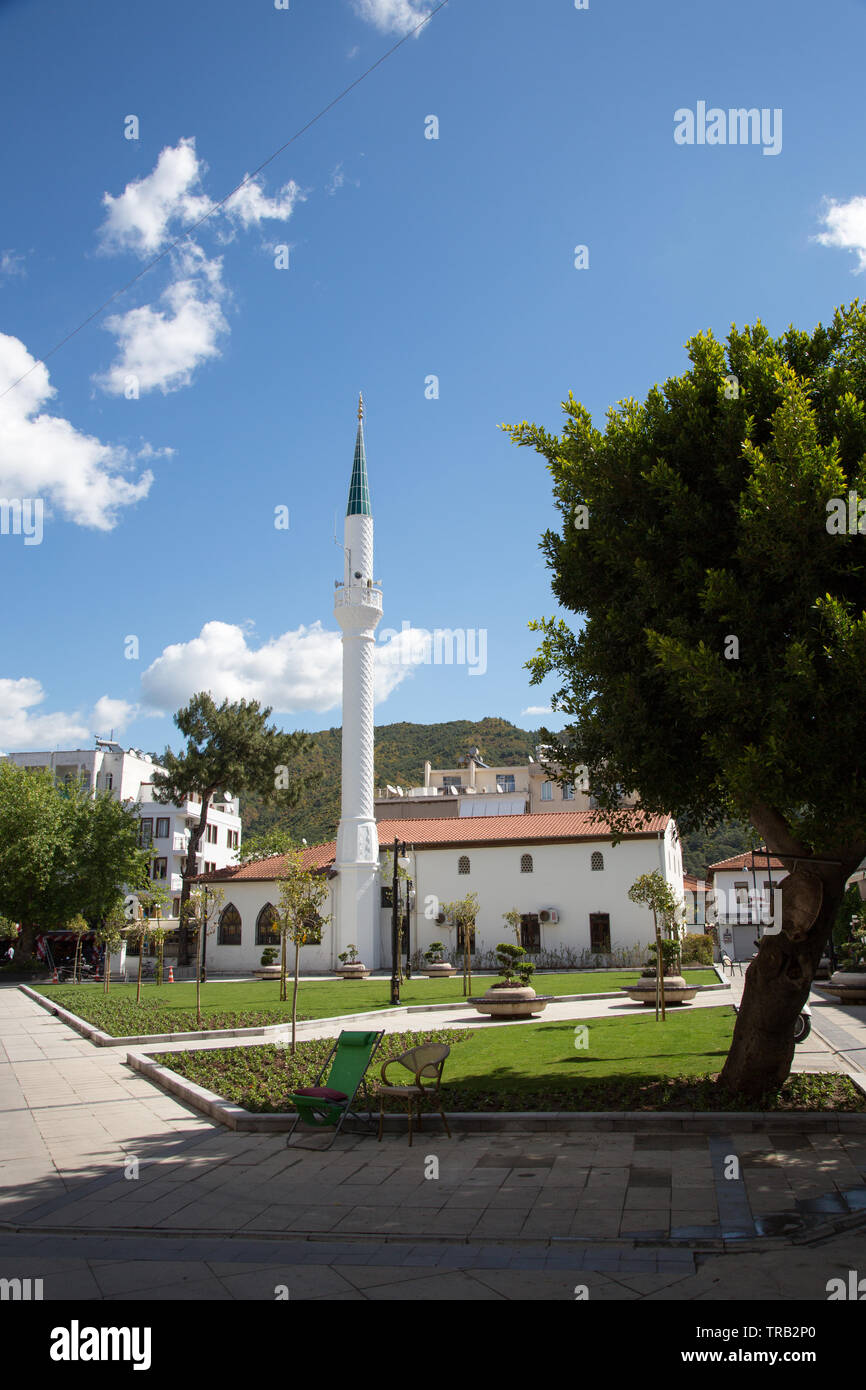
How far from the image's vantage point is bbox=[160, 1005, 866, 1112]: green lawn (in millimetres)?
9391

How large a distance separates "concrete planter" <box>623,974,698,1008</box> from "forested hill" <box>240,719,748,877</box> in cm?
4770

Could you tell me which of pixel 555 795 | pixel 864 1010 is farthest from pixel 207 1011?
pixel 555 795

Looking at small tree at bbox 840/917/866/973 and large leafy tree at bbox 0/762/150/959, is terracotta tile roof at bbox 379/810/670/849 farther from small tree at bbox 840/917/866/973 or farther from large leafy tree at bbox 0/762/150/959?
small tree at bbox 840/917/866/973

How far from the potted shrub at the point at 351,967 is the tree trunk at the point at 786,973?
27627mm

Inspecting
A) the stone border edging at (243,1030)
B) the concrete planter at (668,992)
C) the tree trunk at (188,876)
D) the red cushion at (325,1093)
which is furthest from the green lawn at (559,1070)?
the tree trunk at (188,876)

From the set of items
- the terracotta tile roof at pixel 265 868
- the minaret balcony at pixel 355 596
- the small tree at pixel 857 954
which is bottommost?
the small tree at pixel 857 954

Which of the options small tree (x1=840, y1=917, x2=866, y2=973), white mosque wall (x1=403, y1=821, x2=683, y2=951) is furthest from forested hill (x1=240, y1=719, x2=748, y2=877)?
small tree (x1=840, y1=917, x2=866, y2=973)

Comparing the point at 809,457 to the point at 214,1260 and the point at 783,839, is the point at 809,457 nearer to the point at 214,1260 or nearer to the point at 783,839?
the point at 783,839

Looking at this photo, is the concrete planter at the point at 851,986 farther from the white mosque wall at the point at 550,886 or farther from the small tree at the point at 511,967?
the white mosque wall at the point at 550,886

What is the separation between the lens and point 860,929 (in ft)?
74.2

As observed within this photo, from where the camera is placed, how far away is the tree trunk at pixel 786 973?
904 cm

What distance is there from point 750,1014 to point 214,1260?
5972 millimetres

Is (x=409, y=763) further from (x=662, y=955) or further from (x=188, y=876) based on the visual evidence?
(x=662, y=955)
